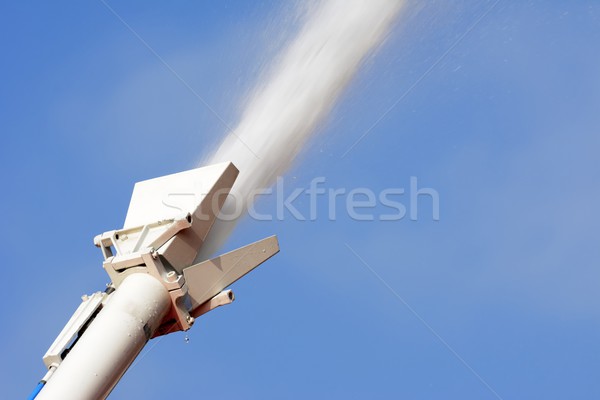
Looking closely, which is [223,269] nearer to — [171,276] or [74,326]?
[171,276]

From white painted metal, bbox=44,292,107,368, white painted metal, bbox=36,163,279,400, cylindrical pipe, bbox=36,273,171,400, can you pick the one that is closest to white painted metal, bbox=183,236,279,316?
white painted metal, bbox=36,163,279,400

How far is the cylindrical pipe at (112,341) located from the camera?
15.3m

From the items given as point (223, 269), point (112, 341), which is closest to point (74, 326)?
point (112, 341)

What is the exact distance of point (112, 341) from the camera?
52.9 feet

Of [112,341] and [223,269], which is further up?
[223,269]

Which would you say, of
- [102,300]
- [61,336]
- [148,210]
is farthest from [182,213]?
[61,336]

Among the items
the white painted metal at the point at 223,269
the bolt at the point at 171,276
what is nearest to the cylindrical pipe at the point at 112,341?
the bolt at the point at 171,276

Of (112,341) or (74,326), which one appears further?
(74,326)

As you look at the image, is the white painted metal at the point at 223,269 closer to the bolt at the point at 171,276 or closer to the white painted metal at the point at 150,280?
the white painted metal at the point at 150,280

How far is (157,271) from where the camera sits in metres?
18.0

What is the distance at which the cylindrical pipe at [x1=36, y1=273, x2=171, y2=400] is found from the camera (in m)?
15.3

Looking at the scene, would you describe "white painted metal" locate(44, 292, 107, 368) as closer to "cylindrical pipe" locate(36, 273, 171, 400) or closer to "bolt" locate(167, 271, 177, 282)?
"cylindrical pipe" locate(36, 273, 171, 400)

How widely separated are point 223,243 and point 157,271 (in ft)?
8.90

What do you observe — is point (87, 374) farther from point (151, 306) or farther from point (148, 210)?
point (148, 210)
